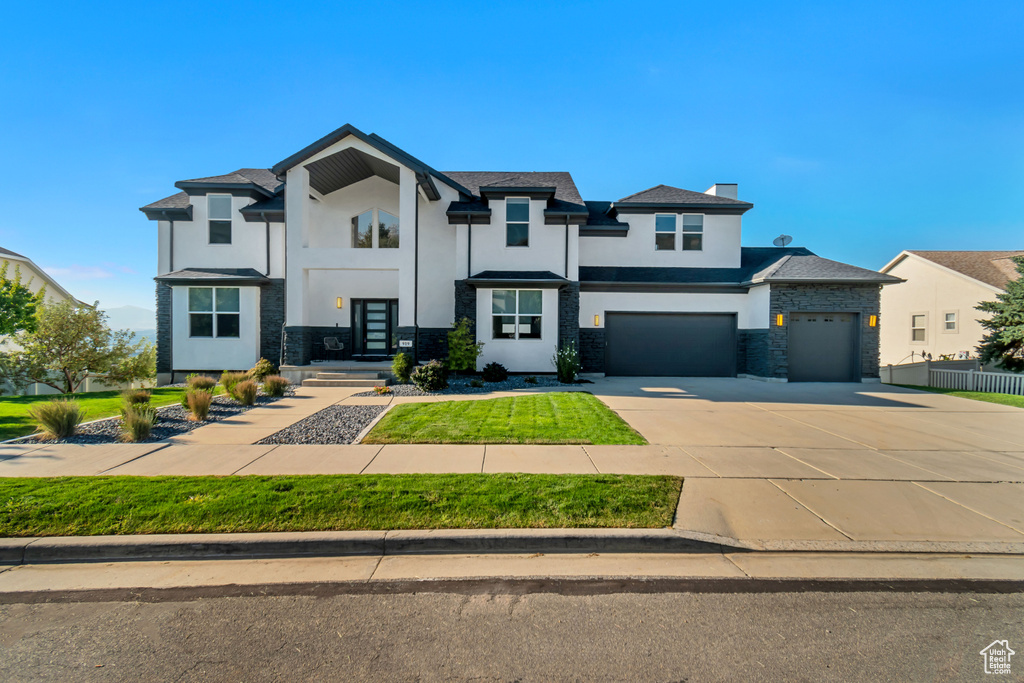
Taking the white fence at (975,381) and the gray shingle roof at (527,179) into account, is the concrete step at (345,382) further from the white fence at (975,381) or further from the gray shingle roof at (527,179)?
the white fence at (975,381)

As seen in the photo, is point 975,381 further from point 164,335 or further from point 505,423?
point 164,335

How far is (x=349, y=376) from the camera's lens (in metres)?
14.6

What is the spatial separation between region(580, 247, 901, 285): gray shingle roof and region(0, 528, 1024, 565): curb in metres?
13.4

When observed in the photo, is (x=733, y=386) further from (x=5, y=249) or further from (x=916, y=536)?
(x=5, y=249)

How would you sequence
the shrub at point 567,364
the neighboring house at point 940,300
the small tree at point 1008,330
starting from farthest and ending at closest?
the neighboring house at point 940,300, the small tree at point 1008,330, the shrub at point 567,364

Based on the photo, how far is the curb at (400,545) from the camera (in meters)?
4.26

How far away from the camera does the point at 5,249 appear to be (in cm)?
2397

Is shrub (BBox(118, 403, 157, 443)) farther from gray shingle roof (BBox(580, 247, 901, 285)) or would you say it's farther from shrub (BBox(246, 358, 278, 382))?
gray shingle roof (BBox(580, 247, 901, 285))

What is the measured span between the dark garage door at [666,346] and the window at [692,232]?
2.94 meters

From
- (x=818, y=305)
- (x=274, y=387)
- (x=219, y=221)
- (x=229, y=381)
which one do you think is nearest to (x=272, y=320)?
(x=219, y=221)

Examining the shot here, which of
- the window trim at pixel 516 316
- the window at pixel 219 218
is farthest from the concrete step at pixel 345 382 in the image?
the window at pixel 219 218

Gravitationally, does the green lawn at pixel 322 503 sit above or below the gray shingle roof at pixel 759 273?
below

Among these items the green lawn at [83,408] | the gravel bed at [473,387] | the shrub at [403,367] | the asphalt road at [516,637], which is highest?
the shrub at [403,367]

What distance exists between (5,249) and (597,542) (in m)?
33.5
